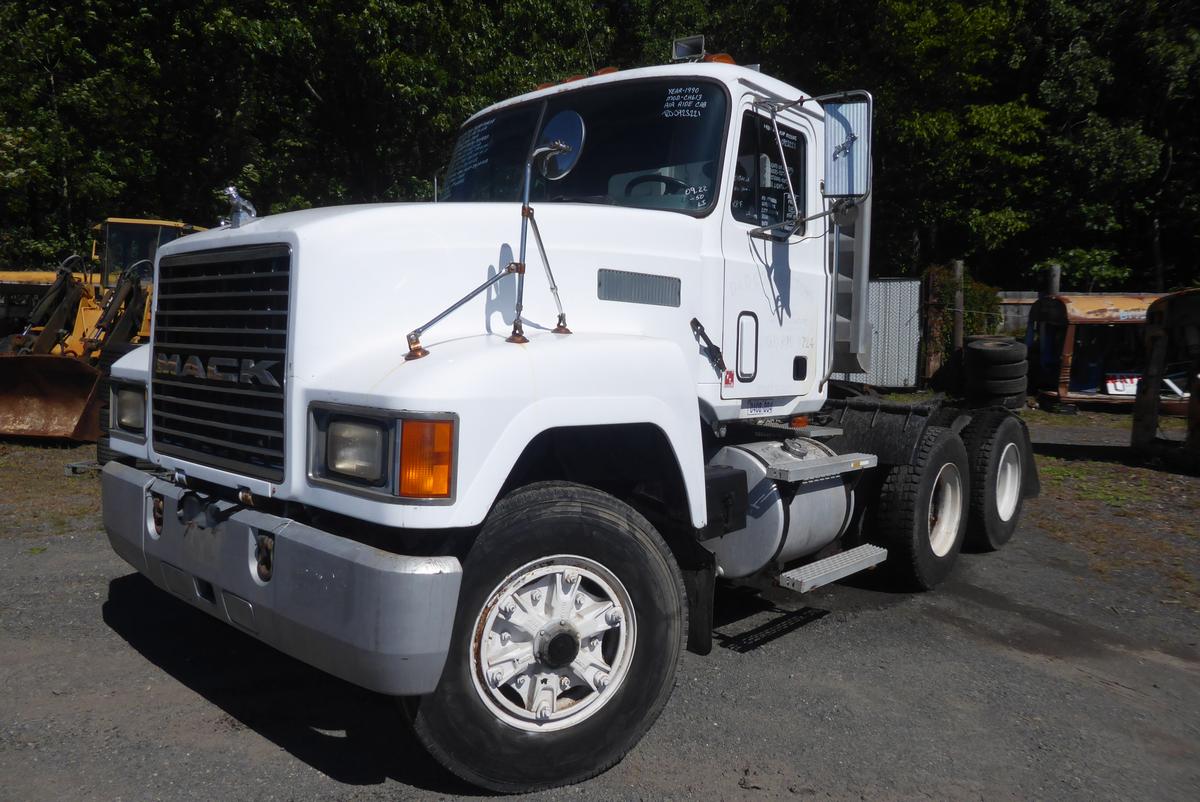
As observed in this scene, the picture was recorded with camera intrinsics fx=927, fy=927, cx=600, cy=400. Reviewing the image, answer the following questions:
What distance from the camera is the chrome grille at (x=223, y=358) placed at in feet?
10.8

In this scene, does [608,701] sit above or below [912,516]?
below

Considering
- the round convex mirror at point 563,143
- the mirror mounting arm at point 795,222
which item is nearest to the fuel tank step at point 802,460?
the mirror mounting arm at point 795,222

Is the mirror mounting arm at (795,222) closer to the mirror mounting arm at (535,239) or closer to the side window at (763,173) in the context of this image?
the side window at (763,173)

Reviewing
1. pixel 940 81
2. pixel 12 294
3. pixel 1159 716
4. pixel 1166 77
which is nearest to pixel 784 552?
pixel 1159 716

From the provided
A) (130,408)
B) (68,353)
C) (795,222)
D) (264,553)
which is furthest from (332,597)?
(68,353)

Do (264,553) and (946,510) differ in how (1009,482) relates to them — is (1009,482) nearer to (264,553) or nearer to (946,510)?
(946,510)

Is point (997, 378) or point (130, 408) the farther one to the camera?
point (997, 378)

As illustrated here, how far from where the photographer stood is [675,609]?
3609 millimetres

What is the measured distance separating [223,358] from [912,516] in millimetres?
4100

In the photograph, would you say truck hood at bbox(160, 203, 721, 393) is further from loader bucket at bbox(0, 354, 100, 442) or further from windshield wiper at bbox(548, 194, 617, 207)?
loader bucket at bbox(0, 354, 100, 442)

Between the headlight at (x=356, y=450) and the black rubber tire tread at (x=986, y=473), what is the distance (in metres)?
5.30

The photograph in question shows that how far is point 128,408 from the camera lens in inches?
170

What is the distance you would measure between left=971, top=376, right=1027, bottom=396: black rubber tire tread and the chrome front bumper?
6327mm

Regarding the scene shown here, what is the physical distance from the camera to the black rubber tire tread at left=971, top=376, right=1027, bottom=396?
26.0 ft
